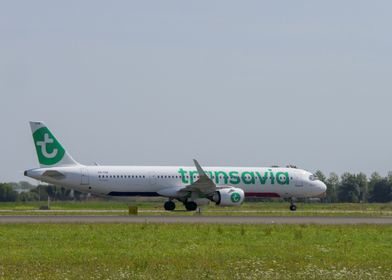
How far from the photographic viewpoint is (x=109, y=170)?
6412 centimetres

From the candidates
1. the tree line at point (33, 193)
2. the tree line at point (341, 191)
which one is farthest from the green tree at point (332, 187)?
the tree line at point (33, 193)

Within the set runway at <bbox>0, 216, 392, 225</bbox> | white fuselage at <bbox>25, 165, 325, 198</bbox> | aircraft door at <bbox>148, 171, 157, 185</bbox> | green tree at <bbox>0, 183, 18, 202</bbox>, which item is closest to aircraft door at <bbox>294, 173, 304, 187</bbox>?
white fuselage at <bbox>25, 165, 325, 198</bbox>

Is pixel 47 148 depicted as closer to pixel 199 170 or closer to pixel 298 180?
pixel 199 170

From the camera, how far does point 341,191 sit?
140 meters

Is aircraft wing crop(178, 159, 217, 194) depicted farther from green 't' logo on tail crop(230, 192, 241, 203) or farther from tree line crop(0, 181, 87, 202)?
tree line crop(0, 181, 87, 202)

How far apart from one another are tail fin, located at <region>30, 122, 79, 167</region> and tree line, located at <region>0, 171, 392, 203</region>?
42402 mm

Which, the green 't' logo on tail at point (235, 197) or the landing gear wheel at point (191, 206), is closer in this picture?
the green 't' logo on tail at point (235, 197)

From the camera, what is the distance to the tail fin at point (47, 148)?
6372 centimetres

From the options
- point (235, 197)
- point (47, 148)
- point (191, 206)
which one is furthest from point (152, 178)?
point (47, 148)

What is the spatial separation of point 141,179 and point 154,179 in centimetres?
97

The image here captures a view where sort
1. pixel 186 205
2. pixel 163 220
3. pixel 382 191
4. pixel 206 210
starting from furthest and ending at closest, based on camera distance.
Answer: pixel 382 191 < pixel 186 205 < pixel 206 210 < pixel 163 220

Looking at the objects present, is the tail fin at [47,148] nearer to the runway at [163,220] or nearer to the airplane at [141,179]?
the airplane at [141,179]

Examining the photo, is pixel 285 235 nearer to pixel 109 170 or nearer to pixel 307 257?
pixel 307 257

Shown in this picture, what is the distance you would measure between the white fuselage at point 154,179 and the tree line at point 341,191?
4239 centimetres
